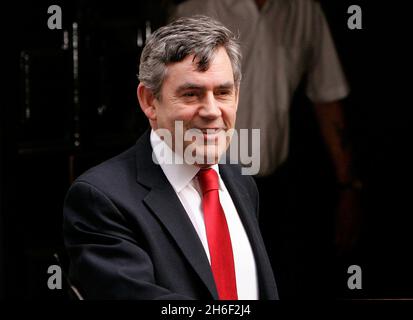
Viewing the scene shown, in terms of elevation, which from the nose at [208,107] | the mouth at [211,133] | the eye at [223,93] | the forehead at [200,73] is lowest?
the mouth at [211,133]

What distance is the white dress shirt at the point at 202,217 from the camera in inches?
79.0

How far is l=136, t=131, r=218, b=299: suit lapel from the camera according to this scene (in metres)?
1.88

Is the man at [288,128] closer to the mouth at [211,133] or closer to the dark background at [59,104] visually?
the dark background at [59,104]

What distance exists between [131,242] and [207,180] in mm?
295

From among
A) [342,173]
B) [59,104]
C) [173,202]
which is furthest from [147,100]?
[342,173]

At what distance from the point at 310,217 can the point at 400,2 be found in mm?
1089

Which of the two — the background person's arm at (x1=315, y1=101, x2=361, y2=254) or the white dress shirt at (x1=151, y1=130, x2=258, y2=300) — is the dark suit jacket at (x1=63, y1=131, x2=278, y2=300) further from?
the background person's arm at (x1=315, y1=101, x2=361, y2=254)

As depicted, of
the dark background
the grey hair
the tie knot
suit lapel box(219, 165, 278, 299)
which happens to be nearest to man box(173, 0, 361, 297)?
the dark background

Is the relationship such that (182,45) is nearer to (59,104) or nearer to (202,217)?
(202,217)

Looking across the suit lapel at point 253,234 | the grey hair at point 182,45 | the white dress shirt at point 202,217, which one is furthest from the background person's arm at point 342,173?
the grey hair at point 182,45

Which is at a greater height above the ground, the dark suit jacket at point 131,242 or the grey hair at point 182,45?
the grey hair at point 182,45

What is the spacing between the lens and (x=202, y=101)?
1.94m

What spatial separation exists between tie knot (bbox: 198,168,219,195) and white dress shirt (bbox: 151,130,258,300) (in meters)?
0.02

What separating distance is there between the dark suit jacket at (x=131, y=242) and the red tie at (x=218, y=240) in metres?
0.05
